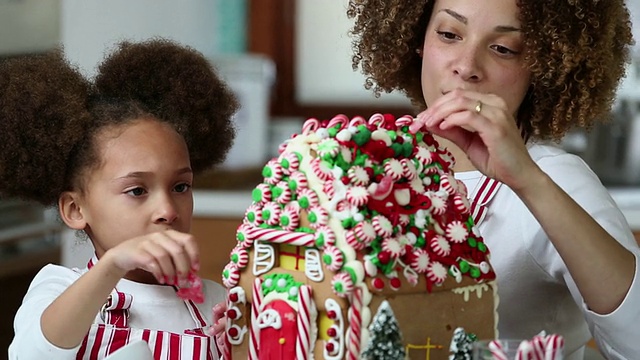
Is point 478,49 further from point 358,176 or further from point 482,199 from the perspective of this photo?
point 358,176

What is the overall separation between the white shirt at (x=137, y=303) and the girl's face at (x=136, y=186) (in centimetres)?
8

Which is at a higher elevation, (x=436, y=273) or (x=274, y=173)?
(x=274, y=173)

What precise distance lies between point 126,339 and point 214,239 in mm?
2162

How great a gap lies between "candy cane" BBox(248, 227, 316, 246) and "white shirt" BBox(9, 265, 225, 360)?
0.33 meters

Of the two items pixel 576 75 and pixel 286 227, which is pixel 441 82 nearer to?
pixel 576 75

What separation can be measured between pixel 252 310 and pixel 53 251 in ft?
7.67

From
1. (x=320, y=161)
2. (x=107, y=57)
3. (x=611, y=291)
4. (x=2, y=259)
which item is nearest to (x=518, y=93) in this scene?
(x=611, y=291)

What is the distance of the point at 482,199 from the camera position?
1.53 metres

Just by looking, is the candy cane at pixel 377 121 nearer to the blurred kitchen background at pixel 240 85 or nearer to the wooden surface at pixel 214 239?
the blurred kitchen background at pixel 240 85

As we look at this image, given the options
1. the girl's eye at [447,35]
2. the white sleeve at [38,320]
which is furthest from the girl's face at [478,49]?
the white sleeve at [38,320]

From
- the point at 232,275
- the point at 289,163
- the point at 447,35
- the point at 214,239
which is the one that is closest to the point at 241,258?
the point at 232,275

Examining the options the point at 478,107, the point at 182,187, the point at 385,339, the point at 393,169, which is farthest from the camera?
the point at 182,187

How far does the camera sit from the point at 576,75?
1554mm

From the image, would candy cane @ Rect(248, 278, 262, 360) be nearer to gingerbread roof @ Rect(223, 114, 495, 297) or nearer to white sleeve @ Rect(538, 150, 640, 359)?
gingerbread roof @ Rect(223, 114, 495, 297)
